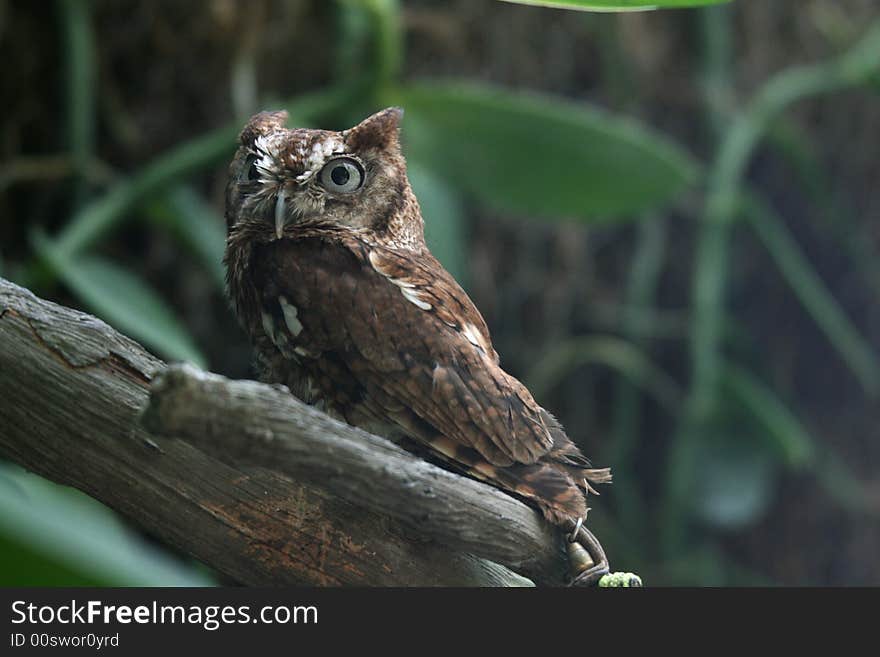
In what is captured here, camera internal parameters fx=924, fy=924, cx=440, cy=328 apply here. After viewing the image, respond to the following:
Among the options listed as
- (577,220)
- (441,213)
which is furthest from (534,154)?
(577,220)

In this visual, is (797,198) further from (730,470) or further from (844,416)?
(730,470)

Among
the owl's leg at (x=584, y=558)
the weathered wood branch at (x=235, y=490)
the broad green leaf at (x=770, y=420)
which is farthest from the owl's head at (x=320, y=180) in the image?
the broad green leaf at (x=770, y=420)

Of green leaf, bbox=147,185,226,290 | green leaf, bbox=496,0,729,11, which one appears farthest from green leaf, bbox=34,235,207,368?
green leaf, bbox=496,0,729,11

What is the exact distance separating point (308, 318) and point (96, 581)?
367mm

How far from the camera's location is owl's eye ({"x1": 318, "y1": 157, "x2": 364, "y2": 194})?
0.60 meters

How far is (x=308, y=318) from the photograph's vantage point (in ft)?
2.10

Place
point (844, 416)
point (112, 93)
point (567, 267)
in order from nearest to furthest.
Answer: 1. point (112, 93)
2. point (567, 267)
3. point (844, 416)

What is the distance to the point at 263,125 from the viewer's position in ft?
1.95

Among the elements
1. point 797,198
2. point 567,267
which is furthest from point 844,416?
point 567,267

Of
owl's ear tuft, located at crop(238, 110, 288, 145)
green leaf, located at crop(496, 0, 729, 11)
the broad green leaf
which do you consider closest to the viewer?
green leaf, located at crop(496, 0, 729, 11)

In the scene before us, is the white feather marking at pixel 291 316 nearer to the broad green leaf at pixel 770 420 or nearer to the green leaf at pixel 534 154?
the green leaf at pixel 534 154

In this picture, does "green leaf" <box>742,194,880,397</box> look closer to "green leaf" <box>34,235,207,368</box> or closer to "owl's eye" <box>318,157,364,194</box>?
"green leaf" <box>34,235,207,368</box>

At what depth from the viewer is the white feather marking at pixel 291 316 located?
64cm

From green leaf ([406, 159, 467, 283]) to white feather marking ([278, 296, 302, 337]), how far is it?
21 centimetres
